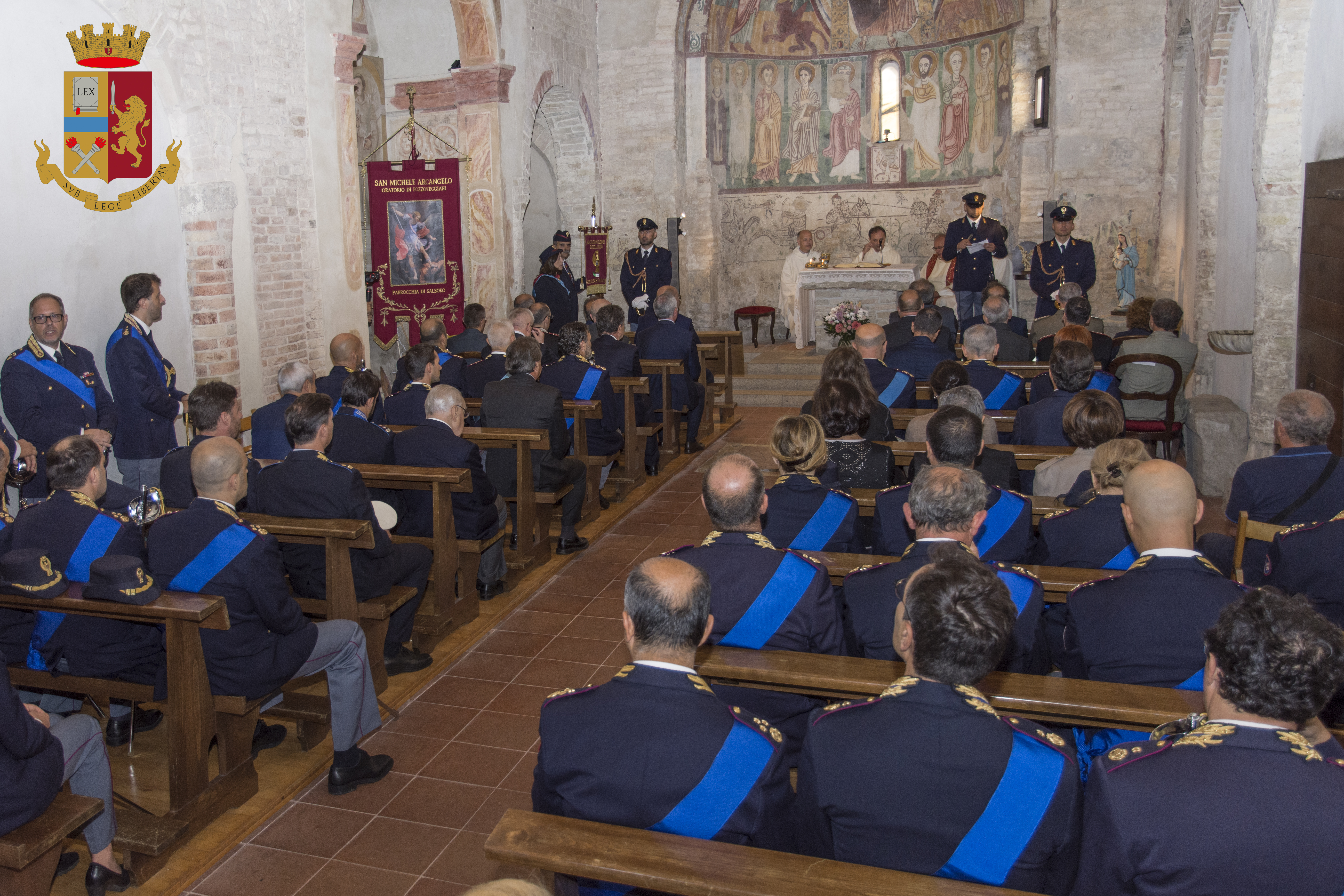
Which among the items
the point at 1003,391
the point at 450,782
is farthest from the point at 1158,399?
the point at 450,782

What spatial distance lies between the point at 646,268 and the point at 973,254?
4.11 metres

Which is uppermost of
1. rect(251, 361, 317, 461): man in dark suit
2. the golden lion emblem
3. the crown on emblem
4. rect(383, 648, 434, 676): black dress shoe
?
the crown on emblem

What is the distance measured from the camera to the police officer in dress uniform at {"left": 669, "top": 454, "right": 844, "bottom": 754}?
3248 mm

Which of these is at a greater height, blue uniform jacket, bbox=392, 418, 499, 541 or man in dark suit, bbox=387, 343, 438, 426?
man in dark suit, bbox=387, 343, 438, 426

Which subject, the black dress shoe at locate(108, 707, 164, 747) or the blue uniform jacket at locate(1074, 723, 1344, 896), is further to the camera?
the black dress shoe at locate(108, 707, 164, 747)

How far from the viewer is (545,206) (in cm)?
1547

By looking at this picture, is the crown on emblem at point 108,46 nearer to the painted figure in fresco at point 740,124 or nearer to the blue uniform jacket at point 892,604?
the blue uniform jacket at point 892,604

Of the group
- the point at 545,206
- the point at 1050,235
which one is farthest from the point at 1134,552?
the point at 545,206

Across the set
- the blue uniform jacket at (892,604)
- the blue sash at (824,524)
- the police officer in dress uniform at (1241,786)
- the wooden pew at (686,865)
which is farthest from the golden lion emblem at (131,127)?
the police officer in dress uniform at (1241,786)

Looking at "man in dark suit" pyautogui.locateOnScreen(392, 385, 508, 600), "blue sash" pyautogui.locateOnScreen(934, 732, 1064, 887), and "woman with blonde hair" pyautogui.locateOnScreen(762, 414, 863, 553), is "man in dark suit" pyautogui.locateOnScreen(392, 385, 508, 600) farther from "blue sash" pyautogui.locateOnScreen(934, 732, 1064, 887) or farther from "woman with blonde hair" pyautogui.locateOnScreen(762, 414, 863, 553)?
"blue sash" pyautogui.locateOnScreen(934, 732, 1064, 887)

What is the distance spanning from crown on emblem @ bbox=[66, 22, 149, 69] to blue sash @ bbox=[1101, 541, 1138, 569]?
6.73 meters

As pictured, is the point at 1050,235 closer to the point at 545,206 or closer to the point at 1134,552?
the point at 545,206

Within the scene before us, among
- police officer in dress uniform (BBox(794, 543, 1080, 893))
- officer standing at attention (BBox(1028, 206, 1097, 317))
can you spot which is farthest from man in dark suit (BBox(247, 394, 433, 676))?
officer standing at attention (BBox(1028, 206, 1097, 317))

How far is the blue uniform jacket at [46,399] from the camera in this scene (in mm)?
5879
